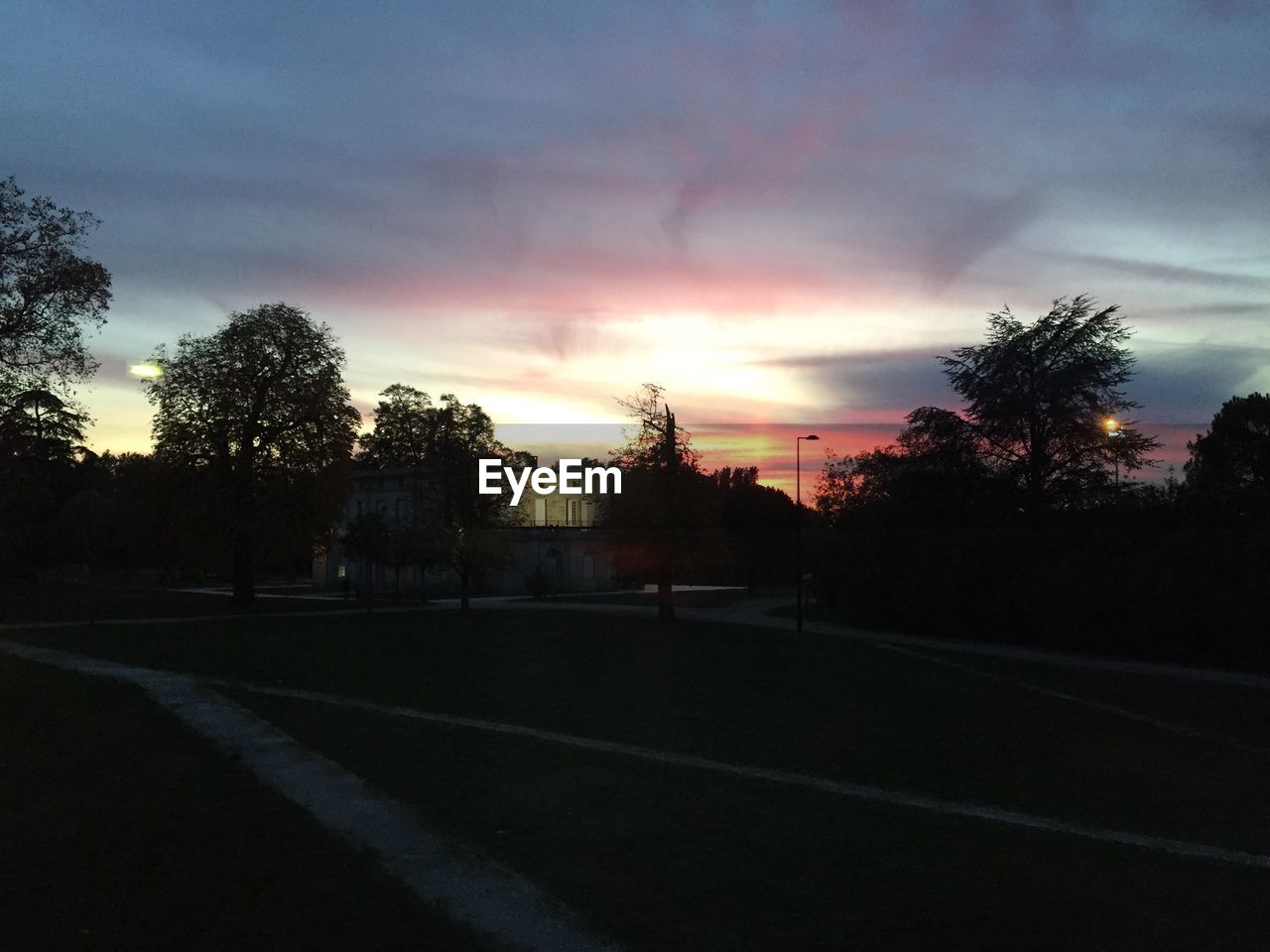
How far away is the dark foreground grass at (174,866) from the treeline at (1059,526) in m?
26.1

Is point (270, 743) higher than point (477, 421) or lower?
lower

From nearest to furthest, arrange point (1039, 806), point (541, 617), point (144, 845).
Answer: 1. point (144, 845)
2. point (1039, 806)
3. point (541, 617)

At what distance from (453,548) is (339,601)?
8.67 metres

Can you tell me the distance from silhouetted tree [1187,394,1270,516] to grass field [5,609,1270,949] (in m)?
11.2

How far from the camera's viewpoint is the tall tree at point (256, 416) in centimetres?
4006

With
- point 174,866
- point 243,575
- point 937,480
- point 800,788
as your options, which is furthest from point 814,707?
point 243,575

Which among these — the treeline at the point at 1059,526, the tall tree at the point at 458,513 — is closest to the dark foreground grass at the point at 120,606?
the tall tree at the point at 458,513

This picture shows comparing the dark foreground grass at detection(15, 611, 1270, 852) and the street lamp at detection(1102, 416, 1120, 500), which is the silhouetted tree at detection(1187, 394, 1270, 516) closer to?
the street lamp at detection(1102, 416, 1120, 500)

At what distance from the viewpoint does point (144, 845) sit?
750 centimetres

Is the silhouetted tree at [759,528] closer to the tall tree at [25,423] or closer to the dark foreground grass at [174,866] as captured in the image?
the tall tree at [25,423]

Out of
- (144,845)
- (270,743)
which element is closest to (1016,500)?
(270,743)

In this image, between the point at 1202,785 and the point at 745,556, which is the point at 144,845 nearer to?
the point at 1202,785

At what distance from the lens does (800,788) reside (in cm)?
1023

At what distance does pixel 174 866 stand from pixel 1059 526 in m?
34.8
